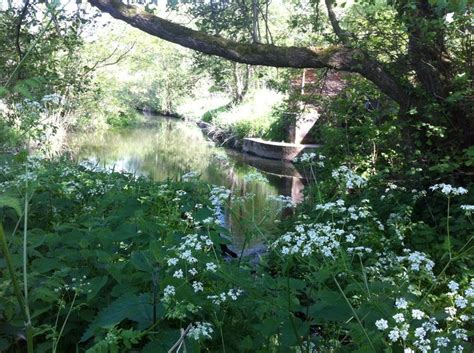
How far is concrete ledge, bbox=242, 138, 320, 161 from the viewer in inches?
813

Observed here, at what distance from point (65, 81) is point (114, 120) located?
25.5m

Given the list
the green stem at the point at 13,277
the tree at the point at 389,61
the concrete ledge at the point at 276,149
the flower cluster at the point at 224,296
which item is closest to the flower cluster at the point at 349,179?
the flower cluster at the point at 224,296

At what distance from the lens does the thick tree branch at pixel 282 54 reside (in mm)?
6535

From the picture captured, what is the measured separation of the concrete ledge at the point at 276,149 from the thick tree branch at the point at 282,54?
42.9ft

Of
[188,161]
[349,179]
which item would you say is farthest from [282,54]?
[188,161]

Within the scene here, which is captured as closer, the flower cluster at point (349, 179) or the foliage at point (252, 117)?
the flower cluster at point (349, 179)

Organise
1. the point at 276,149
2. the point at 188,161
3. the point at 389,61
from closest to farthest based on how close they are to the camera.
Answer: the point at 389,61, the point at 188,161, the point at 276,149

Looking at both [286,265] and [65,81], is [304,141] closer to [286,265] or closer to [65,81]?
[65,81]

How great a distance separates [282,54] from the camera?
260 inches

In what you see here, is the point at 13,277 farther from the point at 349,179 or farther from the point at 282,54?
the point at 282,54

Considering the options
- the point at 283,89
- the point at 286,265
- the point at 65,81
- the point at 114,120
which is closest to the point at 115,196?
the point at 286,265

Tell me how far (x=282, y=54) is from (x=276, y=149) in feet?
48.6

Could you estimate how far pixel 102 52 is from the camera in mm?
23375

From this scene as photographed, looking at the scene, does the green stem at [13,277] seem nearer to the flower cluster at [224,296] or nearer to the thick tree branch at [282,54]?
the flower cluster at [224,296]
